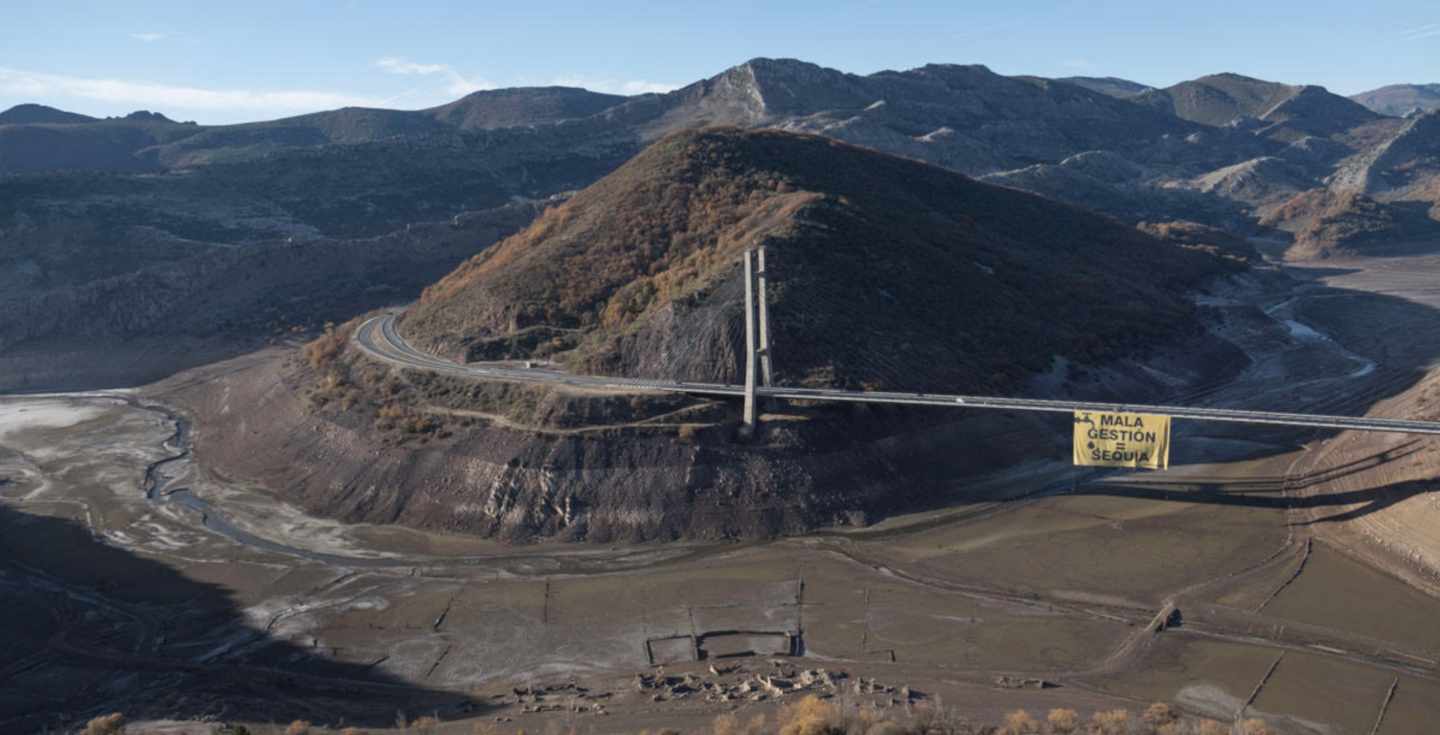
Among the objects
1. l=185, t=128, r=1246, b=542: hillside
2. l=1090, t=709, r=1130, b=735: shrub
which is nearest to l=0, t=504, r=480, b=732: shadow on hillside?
l=185, t=128, r=1246, b=542: hillside

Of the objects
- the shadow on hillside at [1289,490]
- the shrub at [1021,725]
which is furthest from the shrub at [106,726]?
the shadow on hillside at [1289,490]

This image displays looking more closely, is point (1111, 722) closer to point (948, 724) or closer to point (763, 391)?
point (948, 724)

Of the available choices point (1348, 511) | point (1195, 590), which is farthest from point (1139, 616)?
point (1348, 511)

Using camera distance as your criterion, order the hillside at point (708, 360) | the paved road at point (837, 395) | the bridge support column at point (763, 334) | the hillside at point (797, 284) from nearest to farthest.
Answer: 1. the paved road at point (837, 395)
2. the hillside at point (708, 360)
3. the bridge support column at point (763, 334)
4. the hillside at point (797, 284)

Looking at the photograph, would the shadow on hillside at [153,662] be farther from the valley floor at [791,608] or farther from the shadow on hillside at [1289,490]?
the shadow on hillside at [1289,490]

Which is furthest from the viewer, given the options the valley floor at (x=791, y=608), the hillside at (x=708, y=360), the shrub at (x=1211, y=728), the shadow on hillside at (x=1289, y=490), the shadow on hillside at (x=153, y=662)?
the hillside at (x=708, y=360)

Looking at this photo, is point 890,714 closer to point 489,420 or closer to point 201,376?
point 489,420

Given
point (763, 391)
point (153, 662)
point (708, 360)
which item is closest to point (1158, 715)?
point (763, 391)
